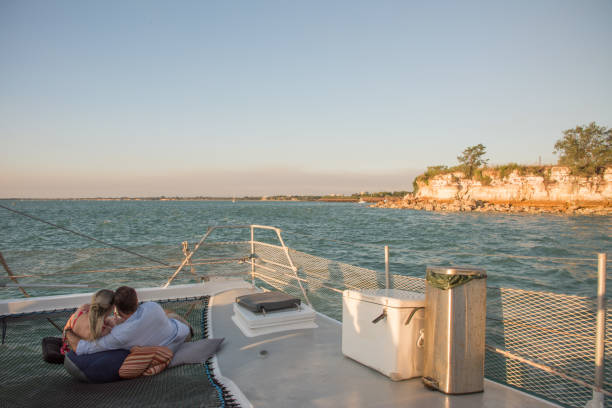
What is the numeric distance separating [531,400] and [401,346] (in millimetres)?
874

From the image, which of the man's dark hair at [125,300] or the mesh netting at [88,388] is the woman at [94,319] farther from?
the mesh netting at [88,388]

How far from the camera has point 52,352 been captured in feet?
10.6

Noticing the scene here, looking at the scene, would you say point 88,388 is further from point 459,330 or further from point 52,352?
point 459,330

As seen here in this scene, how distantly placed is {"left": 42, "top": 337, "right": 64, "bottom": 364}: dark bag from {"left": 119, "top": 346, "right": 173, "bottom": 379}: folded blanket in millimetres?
765

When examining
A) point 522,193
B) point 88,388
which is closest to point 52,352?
point 88,388

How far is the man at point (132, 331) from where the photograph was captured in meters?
3.03

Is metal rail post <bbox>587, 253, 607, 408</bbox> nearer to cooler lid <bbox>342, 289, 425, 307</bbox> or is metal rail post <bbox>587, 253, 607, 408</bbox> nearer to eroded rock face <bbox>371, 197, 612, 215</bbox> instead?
cooler lid <bbox>342, 289, 425, 307</bbox>

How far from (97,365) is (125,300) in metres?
0.49

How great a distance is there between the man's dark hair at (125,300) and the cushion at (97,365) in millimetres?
333

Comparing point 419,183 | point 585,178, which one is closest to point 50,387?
point 585,178

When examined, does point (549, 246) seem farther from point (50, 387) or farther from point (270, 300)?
point (50, 387)

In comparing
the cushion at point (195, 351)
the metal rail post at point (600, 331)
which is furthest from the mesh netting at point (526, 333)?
the cushion at point (195, 351)

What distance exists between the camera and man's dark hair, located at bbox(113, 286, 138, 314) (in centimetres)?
312

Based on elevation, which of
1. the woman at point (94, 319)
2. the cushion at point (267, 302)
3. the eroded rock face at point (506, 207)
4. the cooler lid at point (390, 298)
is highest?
the cooler lid at point (390, 298)
